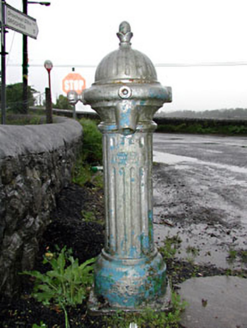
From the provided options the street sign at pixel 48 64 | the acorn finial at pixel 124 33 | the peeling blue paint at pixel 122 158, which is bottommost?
the peeling blue paint at pixel 122 158

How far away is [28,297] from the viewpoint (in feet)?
7.58

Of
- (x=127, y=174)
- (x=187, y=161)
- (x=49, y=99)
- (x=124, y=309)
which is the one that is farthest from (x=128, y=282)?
(x=187, y=161)

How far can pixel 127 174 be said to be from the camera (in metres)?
2.14

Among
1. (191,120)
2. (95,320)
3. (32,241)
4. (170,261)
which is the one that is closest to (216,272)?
(170,261)

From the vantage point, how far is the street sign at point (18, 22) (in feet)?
14.1

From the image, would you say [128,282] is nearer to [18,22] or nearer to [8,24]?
[8,24]

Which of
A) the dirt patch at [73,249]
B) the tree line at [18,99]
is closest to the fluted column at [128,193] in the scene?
the dirt patch at [73,249]

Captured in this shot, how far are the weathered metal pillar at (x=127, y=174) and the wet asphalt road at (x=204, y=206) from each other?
1.03 meters

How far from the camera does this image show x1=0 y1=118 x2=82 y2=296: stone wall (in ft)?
6.84

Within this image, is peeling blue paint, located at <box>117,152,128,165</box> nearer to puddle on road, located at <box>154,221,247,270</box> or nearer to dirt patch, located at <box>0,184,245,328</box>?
dirt patch, located at <box>0,184,245,328</box>

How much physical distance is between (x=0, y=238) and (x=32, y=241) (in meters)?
0.53

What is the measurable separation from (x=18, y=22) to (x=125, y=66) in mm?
3080

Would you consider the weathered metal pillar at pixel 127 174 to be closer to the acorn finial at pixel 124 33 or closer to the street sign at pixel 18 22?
the acorn finial at pixel 124 33

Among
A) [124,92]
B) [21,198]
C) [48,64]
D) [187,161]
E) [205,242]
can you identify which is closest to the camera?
[124,92]
